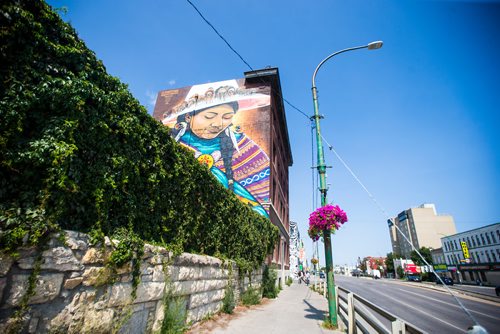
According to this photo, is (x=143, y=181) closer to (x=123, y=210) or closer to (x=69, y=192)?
(x=123, y=210)

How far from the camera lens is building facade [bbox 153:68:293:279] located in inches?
826

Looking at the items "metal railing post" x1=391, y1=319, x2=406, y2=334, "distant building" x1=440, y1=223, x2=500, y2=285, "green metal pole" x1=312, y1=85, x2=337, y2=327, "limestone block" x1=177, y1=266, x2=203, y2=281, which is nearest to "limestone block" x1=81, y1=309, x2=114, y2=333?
"limestone block" x1=177, y1=266, x2=203, y2=281

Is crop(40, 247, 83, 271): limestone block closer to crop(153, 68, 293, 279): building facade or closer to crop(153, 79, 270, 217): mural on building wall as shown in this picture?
crop(153, 68, 293, 279): building facade

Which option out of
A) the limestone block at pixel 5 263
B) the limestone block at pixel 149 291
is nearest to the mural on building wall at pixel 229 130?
the limestone block at pixel 149 291

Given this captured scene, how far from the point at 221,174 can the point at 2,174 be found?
19.2m

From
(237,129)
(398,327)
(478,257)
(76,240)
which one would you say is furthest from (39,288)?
(478,257)

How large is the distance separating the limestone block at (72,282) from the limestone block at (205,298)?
3.56 meters

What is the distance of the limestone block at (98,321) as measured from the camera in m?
3.24

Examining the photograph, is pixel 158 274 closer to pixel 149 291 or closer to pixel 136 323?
pixel 149 291

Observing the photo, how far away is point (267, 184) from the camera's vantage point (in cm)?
2047

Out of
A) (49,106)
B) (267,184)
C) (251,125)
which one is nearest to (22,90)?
(49,106)

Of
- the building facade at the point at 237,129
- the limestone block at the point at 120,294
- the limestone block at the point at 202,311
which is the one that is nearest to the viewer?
the limestone block at the point at 120,294

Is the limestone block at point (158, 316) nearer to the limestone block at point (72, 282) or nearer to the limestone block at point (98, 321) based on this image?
Answer: the limestone block at point (98, 321)

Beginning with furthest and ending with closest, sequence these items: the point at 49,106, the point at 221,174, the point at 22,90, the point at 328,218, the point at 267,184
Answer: the point at 221,174, the point at 267,184, the point at 328,218, the point at 49,106, the point at 22,90
